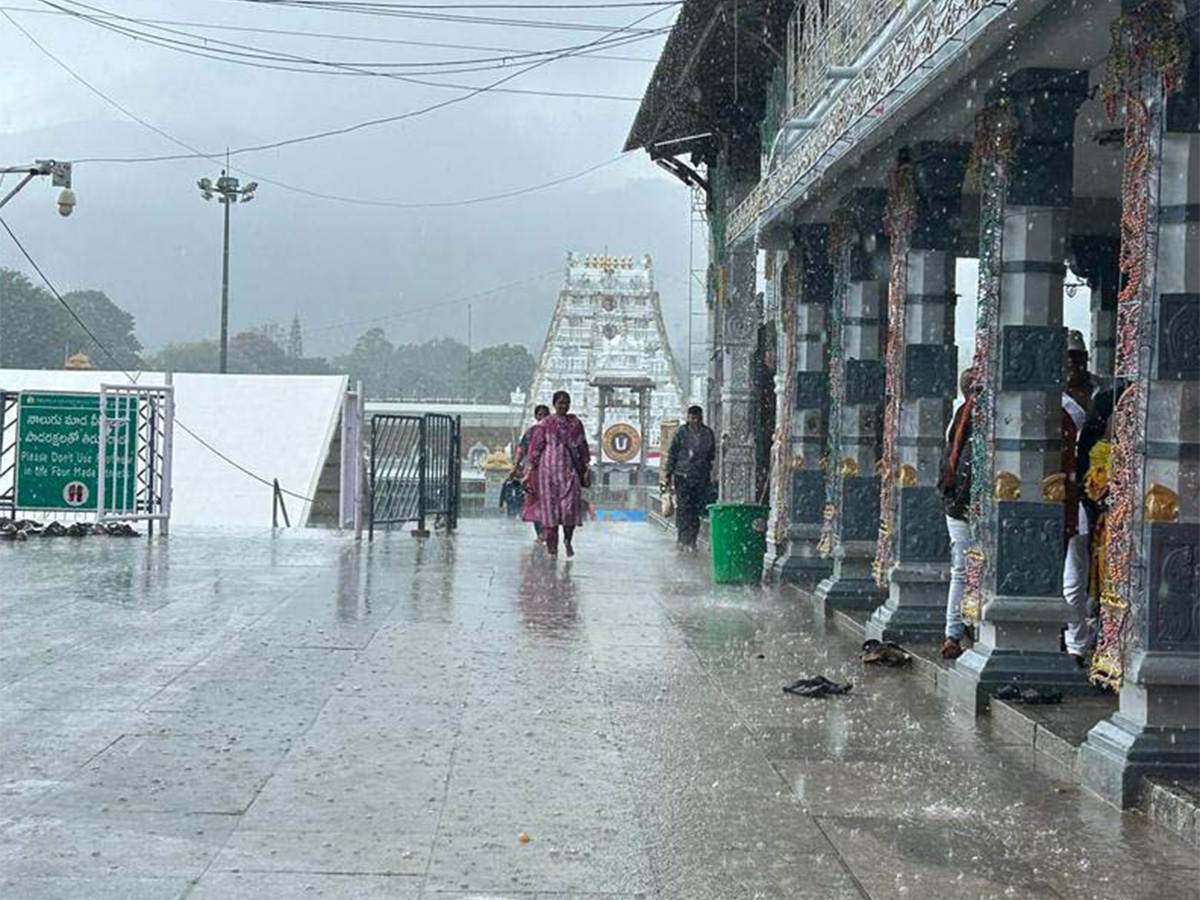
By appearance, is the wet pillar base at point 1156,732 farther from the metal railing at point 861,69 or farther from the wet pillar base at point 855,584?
the wet pillar base at point 855,584

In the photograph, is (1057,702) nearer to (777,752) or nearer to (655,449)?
(777,752)

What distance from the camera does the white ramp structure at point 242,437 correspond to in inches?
1216

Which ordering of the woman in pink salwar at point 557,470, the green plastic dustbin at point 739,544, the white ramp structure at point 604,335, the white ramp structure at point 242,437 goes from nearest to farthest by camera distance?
the green plastic dustbin at point 739,544 < the woman in pink salwar at point 557,470 < the white ramp structure at point 242,437 < the white ramp structure at point 604,335

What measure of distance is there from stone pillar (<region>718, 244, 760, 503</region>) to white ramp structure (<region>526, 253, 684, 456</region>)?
3674 cm

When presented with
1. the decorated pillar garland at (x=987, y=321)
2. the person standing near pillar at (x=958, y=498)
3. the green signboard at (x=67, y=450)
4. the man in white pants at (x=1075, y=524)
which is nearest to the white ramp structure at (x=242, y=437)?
the green signboard at (x=67, y=450)

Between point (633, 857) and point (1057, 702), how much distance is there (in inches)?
132

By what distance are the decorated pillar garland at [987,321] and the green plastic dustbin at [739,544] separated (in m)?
6.00

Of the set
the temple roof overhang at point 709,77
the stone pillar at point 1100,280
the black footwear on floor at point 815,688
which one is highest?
the temple roof overhang at point 709,77

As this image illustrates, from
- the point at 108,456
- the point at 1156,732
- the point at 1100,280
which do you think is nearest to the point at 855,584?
the point at 1100,280

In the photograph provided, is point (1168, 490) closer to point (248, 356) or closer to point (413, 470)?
point (413, 470)

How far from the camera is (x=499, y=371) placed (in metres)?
184

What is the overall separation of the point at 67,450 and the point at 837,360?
10430 millimetres

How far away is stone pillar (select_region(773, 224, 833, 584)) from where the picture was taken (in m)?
14.7

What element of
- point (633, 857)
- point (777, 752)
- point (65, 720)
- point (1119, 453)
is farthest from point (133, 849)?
point (1119, 453)
